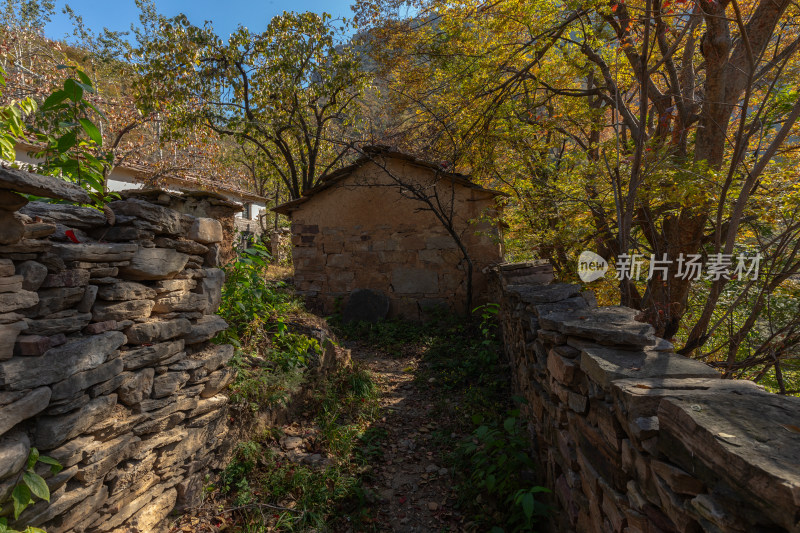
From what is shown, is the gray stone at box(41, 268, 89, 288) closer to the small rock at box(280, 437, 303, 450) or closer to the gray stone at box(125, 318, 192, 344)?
the gray stone at box(125, 318, 192, 344)

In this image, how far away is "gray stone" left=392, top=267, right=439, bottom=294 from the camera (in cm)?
741

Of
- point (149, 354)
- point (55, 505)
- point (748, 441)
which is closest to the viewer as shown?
point (748, 441)

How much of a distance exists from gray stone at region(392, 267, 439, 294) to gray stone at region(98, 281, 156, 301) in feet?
17.3

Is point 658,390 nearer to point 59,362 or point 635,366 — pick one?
point 635,366

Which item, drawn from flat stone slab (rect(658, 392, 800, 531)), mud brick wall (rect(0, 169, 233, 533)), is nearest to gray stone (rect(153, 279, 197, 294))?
mud brick wall (rect(0, 169, 233, 533))

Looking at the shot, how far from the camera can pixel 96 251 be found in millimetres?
2127

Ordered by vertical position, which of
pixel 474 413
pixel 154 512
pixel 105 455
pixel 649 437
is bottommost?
pixel 154 512

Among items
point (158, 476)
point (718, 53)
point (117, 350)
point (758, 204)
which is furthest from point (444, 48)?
point (158, 476)

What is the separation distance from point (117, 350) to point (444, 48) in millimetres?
5084

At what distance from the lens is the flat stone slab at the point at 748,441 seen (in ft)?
2.73

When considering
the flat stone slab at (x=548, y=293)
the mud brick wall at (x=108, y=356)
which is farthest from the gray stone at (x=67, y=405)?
the flat stone slab at (x=548, y=293)

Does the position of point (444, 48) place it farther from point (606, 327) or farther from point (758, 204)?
point (606, 327)

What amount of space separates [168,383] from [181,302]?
0.51 meters

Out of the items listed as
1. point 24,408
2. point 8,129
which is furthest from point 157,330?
point 8,129
